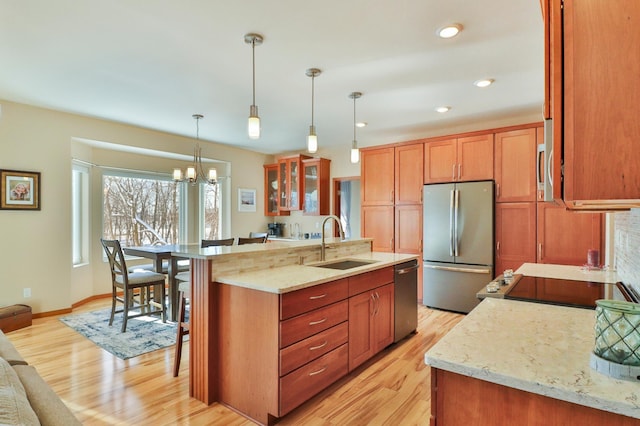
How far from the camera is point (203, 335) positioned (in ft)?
7.45

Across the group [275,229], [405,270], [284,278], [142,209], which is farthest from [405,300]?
[142,209]

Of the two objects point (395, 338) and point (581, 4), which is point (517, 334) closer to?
point (581, 4)

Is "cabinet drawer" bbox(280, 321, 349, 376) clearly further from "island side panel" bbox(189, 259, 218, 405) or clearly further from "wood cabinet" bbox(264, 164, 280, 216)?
"wood cabinet" bbox(264, 164, 280, 216)

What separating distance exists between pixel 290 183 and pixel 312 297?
4.24 m

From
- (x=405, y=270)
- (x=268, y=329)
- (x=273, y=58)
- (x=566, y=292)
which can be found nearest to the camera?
(x=566, y=292)

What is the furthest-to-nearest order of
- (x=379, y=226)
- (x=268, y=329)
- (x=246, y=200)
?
(x=246, y=200), (x=379, y=226), (x=268, y=329)

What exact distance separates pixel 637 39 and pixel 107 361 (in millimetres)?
3724

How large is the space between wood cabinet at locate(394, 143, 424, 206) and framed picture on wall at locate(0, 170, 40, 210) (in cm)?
462

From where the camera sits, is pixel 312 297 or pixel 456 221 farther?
pixel 456 221

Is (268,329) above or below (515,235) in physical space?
below

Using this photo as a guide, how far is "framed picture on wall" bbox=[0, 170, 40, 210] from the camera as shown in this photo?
12.5 ft

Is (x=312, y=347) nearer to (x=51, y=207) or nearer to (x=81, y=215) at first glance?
(x=51, y=207)

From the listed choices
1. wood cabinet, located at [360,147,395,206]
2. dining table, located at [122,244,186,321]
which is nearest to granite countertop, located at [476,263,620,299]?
wood cabinet, located at [360,147,395,206]

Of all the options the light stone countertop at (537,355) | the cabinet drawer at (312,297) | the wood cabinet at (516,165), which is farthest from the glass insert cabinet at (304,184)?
the light stone countertop at (537,355)
